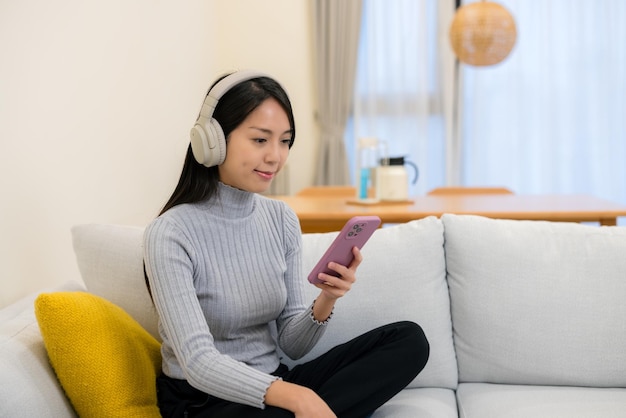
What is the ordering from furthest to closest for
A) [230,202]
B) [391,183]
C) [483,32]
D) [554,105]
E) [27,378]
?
[554,105] → [483,32] → [391,183] → [230,202] → [27,378]

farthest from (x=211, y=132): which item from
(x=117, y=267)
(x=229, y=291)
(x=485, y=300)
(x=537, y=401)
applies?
(x=537, y=401)

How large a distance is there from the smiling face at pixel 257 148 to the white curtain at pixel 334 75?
3703 mm

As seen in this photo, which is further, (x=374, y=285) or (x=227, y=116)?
(x=374, y=285)

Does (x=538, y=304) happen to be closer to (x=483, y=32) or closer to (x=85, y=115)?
(x=85, y=115)

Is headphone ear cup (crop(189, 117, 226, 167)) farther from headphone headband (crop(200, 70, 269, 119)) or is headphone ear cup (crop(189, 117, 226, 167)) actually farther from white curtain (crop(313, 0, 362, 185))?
white curtain (crop(313, 0, 362, 185))

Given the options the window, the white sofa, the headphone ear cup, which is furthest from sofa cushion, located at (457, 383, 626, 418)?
the window

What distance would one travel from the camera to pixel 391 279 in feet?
6.19

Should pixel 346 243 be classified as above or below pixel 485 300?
above

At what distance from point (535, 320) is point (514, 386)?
6.6 inches

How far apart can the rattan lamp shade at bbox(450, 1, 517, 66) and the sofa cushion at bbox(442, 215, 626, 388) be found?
2.41 meters

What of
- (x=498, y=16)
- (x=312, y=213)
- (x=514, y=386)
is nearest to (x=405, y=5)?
(x=498, y=16)

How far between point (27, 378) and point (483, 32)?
11.1 feet

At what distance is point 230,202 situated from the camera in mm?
1585

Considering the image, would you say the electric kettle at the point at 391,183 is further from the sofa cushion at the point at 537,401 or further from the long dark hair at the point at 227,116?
the long dark hair at the point at 227,116
